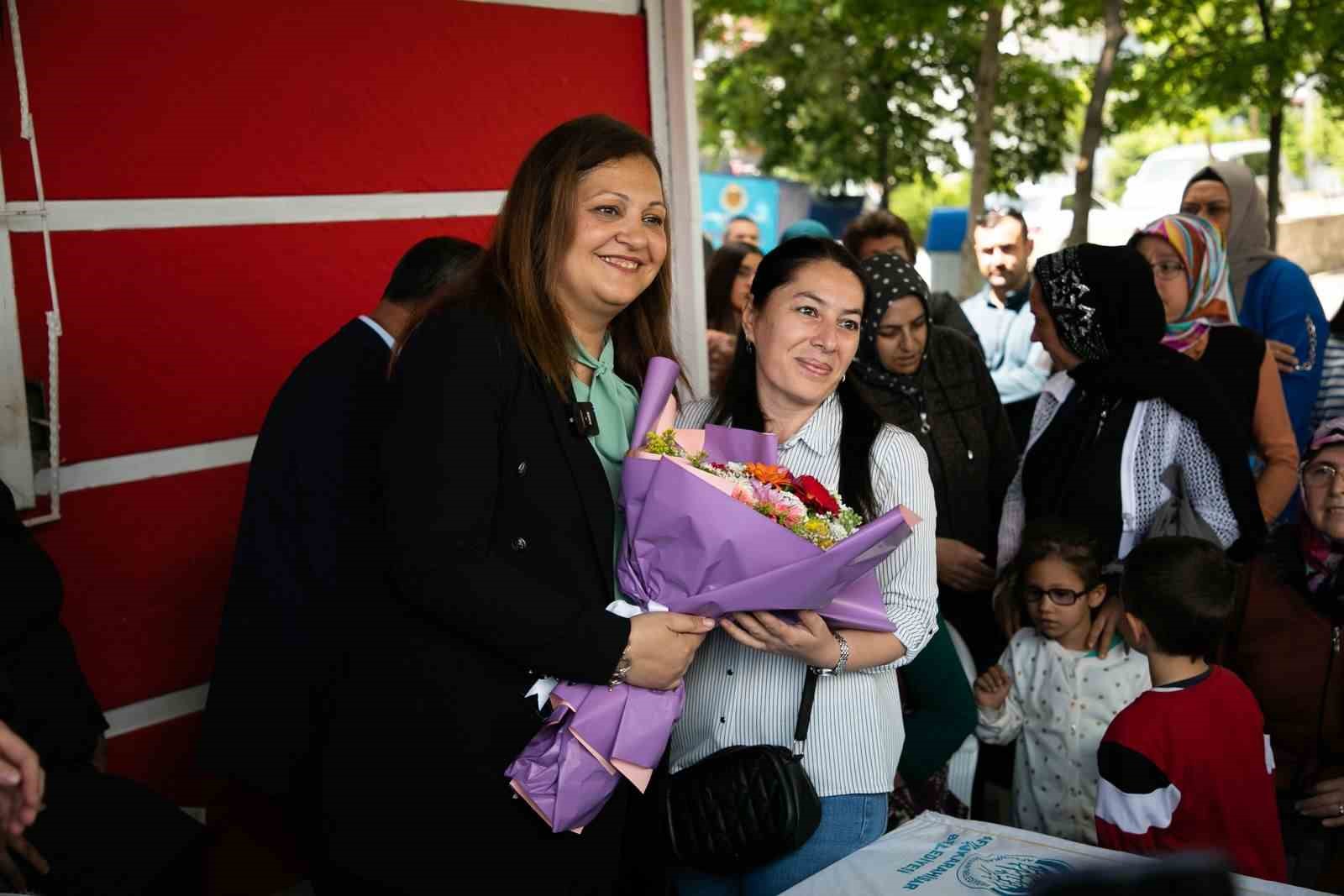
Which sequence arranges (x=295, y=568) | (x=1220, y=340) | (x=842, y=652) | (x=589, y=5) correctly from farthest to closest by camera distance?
1. (x=589, y=5)
2. (x=1220, y=340)
3. (x=295, y=568)
4. (x=842, y=652)

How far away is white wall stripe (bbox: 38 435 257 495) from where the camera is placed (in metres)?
3.26

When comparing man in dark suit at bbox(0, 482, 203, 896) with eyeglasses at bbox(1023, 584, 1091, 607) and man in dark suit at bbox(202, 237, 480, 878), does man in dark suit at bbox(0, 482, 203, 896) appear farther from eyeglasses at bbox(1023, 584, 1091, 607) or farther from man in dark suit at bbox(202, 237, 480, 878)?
eyeglasses at bbox(1023, 584, 1091, 607)

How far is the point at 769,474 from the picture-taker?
2.33 meters

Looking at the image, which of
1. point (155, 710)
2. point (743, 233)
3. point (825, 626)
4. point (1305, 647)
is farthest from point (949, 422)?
point (743, 233)

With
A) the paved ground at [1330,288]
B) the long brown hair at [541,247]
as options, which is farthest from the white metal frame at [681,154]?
the paved ground at [1330,288]

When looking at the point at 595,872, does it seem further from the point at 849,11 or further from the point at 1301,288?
the point at 849,11

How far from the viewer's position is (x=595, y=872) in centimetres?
236

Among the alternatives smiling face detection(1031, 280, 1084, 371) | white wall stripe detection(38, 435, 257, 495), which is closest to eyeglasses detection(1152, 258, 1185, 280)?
smiling face detection(1031, 280, 1084, 371)

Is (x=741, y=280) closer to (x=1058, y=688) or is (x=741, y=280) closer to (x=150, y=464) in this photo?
(x=1058, y=688)

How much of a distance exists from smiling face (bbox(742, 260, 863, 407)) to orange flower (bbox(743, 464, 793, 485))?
12.5 inches

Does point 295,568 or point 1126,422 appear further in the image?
point 1126,422

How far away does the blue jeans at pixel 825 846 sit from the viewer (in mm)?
Result: 2475

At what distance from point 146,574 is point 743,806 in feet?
6.08

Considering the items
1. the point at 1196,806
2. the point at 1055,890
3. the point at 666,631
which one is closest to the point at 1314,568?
the point at 1196,806
